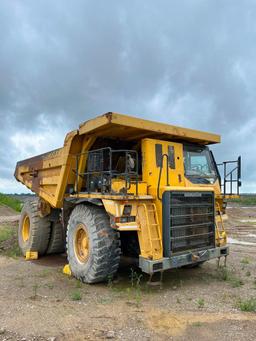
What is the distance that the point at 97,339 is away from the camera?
416 cm

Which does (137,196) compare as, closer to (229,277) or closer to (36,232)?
(229,277)

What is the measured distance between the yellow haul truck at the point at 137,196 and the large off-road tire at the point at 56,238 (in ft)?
3.22

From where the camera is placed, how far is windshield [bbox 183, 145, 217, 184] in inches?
294

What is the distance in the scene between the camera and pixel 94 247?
623cm

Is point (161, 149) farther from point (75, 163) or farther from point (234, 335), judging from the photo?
point (234, 335)

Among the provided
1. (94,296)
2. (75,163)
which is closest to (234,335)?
(94,296)

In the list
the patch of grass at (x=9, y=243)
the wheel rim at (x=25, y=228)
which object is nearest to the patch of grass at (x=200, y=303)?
the patch of grass at (x=9, y=243)

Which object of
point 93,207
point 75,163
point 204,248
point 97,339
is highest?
point 75,163

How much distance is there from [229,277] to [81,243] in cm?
302

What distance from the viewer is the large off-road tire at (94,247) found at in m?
6.21

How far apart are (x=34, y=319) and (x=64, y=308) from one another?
565 millimetres

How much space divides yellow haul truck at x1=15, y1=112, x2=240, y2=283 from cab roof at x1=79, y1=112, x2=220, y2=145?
0.02 meters

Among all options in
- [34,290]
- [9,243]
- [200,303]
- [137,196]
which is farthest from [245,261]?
[9,243]

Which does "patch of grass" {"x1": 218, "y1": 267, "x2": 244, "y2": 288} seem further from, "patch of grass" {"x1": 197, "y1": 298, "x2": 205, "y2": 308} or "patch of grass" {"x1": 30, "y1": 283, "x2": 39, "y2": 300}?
"patch of grass" {"x1": 30, "y1": 283, "x2": 39, "y2": 300}
